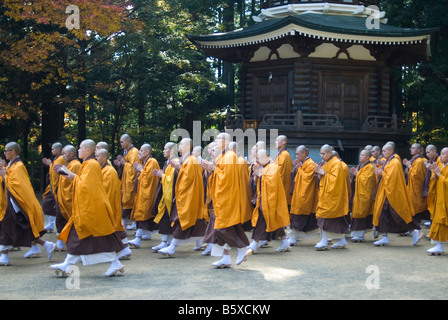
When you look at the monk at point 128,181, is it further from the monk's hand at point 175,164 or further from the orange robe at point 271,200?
the orange robe at point 271,200

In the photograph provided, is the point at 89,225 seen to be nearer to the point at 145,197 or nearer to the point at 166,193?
the point at 166,193

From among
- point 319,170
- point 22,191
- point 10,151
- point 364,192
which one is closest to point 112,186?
point 22,191

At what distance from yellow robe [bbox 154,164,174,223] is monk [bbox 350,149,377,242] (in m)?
3.98

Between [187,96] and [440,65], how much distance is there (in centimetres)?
1059

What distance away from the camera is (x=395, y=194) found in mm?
10898

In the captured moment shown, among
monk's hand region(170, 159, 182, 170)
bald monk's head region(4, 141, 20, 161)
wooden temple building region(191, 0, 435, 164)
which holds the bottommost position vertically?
monk's hand region(170, 159, 182, 170)

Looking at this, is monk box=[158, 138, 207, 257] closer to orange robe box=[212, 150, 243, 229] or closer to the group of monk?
the group of monk

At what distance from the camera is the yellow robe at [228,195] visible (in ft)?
27.6

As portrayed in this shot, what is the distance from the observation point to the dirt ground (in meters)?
6.77

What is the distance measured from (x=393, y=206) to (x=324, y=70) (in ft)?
35.6

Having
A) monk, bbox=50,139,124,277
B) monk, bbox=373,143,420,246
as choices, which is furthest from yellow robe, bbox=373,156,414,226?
monk, bbox=50,139,124,277

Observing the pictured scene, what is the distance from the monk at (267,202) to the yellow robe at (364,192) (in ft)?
8.89

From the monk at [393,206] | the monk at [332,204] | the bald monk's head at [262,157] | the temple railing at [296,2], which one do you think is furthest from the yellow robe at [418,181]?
the temple railing at [296,2]
